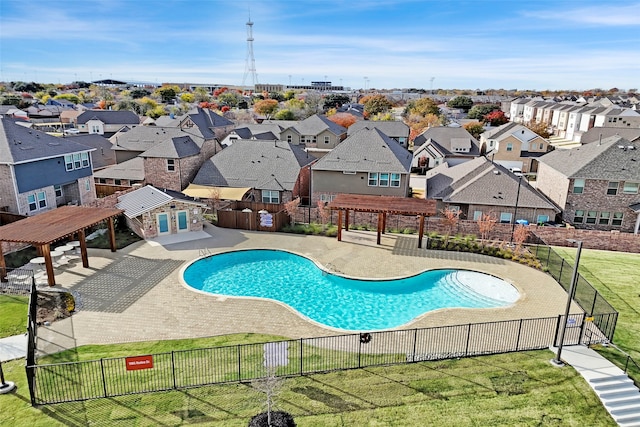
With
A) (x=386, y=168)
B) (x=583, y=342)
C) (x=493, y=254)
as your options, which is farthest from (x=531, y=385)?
(x=386, y=168)

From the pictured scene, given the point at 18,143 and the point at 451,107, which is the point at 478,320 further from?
the point at 451,107

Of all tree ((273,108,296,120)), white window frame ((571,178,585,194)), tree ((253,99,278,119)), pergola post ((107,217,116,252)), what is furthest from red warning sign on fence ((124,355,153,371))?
tree ((253,99,278,119))

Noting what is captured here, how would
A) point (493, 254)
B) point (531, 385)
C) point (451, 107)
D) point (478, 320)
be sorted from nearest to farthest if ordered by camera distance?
point (531, 385) → point (478, 320) → point (493, 254) → point (451, 107)

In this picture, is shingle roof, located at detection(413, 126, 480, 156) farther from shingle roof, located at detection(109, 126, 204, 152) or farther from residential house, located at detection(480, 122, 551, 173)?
shingle roof, located at detection(109, 126, 204, 152)

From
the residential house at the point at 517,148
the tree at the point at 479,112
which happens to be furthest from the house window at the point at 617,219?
the tree at the point at 479,112

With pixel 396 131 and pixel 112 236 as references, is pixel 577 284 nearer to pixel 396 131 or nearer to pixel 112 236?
pixel 112 236

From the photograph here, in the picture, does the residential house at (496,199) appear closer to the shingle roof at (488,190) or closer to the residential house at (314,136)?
the shingle roof at (488,190)
